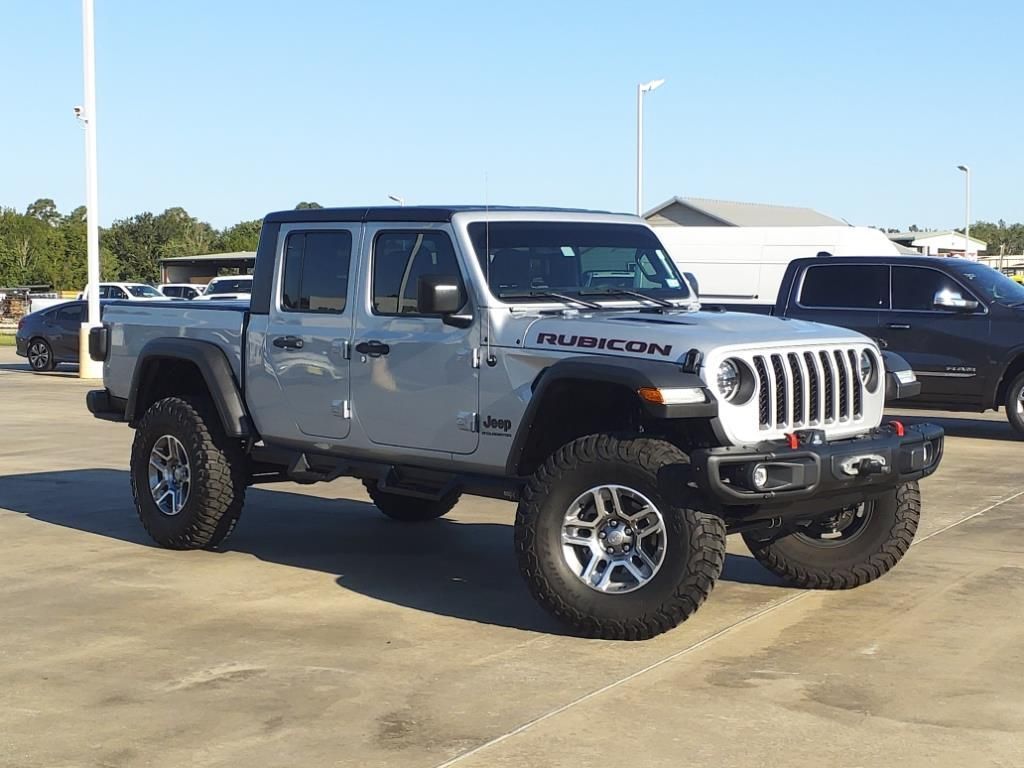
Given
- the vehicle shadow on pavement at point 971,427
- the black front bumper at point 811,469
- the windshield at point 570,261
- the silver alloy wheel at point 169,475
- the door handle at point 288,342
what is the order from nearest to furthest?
the black front bumper at point 811,469 → the windshield at point 570,261 → the door handle at point 288,342 → the silver alloy wheel at point 169,475 → the vehicle shadow on pavement at point 971,427

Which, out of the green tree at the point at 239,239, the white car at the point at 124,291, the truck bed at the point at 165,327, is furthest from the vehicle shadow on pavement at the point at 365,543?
the green tree at the point at 239,239

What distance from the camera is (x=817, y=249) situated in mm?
25469

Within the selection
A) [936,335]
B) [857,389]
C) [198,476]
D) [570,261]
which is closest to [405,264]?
[570,261]

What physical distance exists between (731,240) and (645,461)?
19928 mm

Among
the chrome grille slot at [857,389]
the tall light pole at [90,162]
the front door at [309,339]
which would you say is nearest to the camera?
the chrome grille slot at [857,389]

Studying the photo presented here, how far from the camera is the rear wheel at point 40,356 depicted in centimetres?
2677

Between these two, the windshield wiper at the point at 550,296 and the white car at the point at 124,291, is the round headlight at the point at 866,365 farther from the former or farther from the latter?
the white car at the point at 124,291

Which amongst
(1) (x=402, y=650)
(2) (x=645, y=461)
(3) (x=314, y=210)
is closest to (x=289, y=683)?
(1) (x=402, y=650)

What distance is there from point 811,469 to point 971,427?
426 inches

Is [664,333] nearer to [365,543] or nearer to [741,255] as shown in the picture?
[365,543]

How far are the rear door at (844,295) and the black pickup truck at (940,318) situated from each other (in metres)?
0.01

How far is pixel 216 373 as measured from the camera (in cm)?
835

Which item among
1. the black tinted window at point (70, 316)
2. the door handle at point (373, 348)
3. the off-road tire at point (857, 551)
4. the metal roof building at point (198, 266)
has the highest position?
the metal roof building at point (198, 266)

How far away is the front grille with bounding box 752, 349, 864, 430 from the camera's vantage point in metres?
6.36
